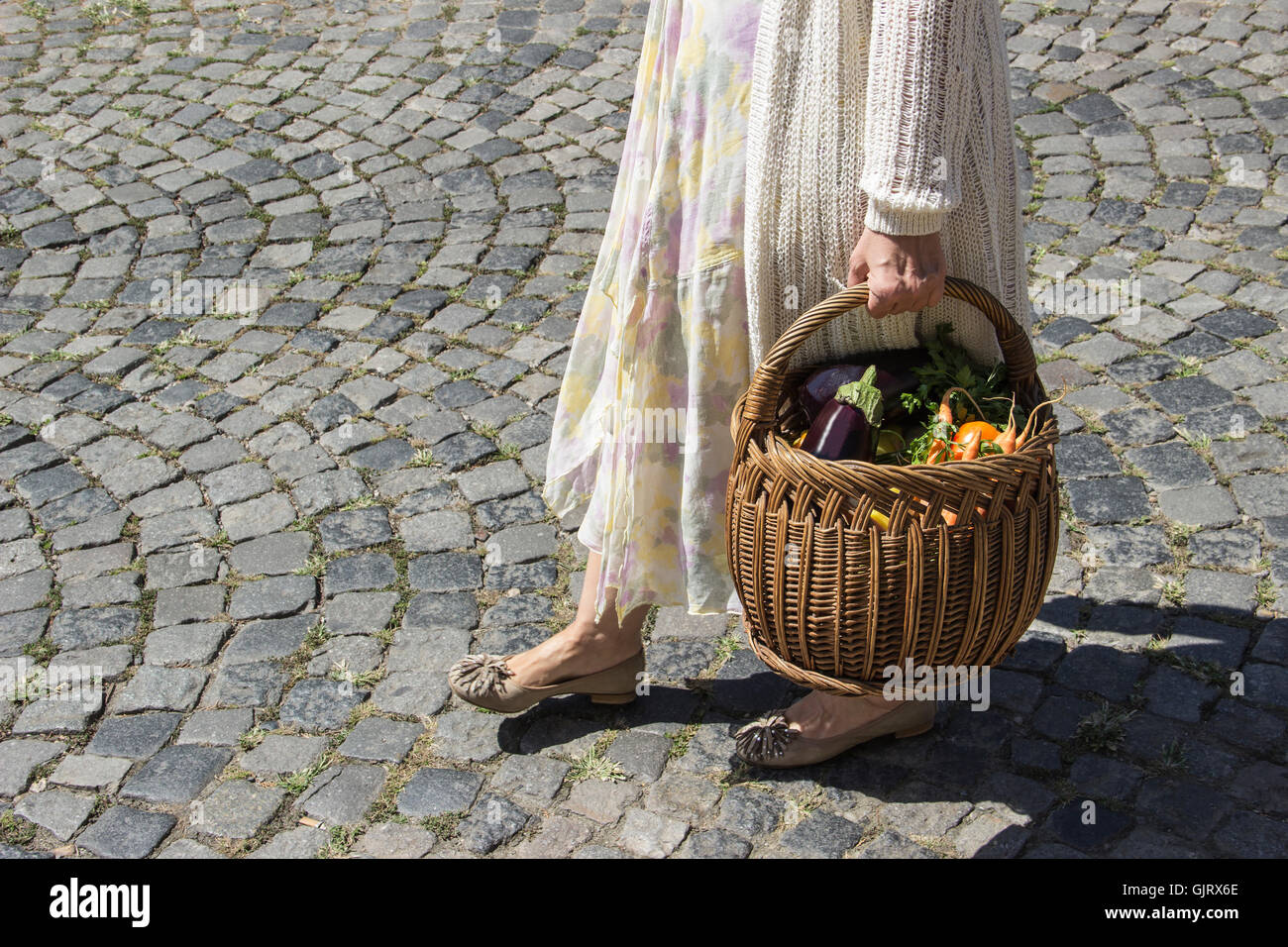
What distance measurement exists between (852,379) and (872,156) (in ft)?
1.40

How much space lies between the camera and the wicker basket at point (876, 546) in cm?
216

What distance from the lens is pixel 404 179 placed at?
545 centimetres

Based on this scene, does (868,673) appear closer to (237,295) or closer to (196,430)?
(196,430)

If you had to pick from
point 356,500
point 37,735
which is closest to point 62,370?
point 356,500

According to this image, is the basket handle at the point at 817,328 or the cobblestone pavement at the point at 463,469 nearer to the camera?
the basket handle at the point at 817,328

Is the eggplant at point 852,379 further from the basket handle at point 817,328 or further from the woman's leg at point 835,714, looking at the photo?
the woman's leg at point 835,714

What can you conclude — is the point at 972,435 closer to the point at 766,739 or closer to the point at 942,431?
the point at 942,431

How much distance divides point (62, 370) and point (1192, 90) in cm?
467

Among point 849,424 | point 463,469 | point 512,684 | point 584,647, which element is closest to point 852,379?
point 849,424

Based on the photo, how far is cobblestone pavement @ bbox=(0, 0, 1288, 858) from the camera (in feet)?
9.27

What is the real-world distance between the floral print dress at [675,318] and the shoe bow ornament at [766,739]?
0.29 m

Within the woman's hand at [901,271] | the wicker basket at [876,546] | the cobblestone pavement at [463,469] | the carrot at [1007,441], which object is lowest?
the cobblestone pavement at [463,469]

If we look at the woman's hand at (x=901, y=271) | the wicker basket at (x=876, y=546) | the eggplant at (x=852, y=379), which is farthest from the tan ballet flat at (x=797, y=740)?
the woman's hand at (x=901, y=271)

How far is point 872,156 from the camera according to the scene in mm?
2170
